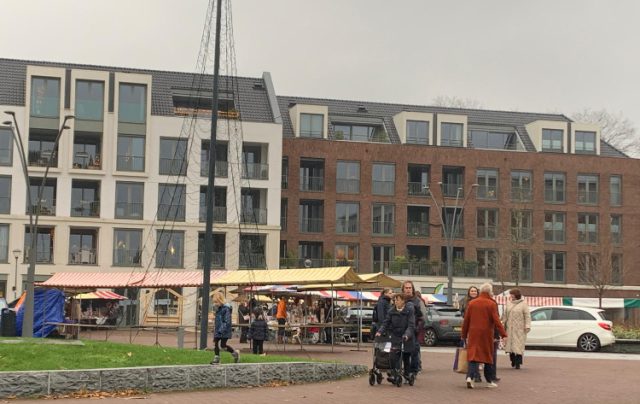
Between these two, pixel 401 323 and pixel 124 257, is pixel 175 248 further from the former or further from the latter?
pixel 401 323

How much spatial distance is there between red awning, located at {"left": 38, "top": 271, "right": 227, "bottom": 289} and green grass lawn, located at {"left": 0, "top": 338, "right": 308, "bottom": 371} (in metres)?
13.2

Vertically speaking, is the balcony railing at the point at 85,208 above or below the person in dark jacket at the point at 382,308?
above

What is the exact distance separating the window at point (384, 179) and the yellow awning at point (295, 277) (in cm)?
3351

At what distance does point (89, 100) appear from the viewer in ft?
185

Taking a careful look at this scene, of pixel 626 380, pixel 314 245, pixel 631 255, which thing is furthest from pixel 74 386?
pixel 631 255

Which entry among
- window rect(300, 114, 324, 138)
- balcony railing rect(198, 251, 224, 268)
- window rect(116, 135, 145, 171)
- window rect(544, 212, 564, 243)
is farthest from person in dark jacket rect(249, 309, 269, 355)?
window rect(544, 212, 564, 243)

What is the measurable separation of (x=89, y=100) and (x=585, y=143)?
35011mm

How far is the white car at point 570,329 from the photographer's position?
1142 inches

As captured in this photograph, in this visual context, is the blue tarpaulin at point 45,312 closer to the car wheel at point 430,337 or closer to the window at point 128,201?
the car wheel at point 430,337

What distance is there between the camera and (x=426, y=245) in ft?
213

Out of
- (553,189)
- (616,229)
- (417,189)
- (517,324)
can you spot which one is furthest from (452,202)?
(517,324)

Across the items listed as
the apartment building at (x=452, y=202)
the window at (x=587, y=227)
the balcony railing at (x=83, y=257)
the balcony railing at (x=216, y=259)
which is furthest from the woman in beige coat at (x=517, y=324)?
the window at (x=587, y=227)

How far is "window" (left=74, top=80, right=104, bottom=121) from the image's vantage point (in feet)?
184

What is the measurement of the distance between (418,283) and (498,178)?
926 cm
